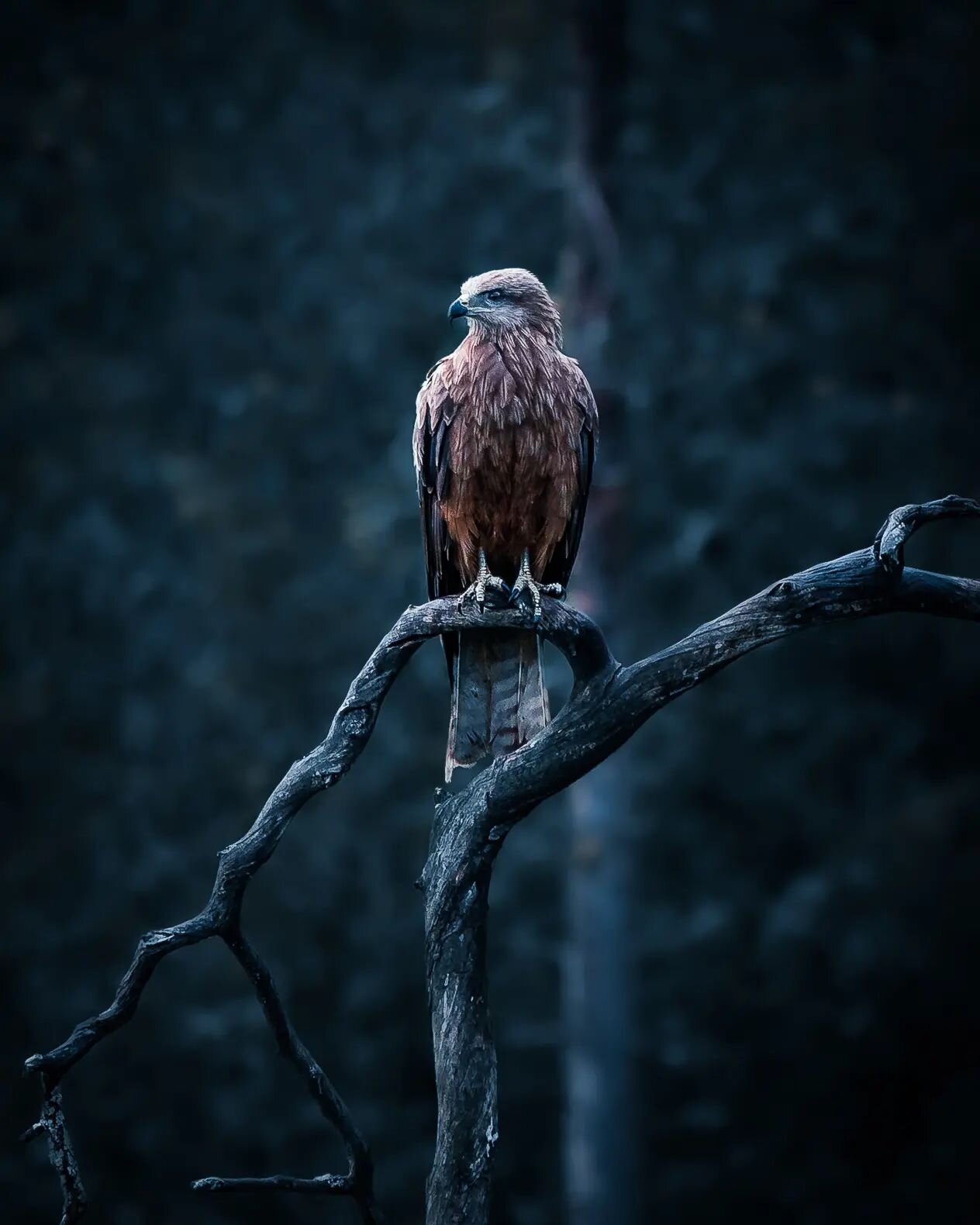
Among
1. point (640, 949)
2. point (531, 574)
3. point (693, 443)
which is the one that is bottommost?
point (531, 574)

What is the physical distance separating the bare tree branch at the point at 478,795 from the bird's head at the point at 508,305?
4.10 ft

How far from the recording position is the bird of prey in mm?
3990

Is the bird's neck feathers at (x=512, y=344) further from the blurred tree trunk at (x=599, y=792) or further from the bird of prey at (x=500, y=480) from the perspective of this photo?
the blurred tree trunk at (x=599, y=792)

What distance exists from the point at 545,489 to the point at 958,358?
4856mm

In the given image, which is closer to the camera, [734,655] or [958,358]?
[734,655]

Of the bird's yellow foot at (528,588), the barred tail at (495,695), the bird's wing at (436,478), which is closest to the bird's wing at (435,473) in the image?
the bird's wing at (436,478)

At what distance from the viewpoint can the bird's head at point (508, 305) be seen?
4.29 meters

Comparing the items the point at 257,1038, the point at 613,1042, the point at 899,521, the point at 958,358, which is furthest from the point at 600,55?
the point at 257,1038

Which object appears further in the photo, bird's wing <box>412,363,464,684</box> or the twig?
bird's wing <box>412,363,464,684</box>

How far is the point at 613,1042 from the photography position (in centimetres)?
667

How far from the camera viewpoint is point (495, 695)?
4012mm

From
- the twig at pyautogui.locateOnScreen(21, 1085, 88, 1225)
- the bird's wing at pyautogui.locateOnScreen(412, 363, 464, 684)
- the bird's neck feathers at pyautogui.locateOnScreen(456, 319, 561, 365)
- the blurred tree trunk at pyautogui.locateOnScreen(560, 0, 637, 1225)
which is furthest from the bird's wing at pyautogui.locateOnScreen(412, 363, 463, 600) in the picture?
the twig at pyautogui.locateOnScreen(21, 1085, 88, 1225)

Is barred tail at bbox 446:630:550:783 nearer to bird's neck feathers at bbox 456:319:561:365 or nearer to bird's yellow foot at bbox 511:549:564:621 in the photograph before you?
bird's yellow foot at bbox 511:549:564:621

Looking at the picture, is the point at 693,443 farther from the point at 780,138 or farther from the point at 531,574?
the point at 531,574
